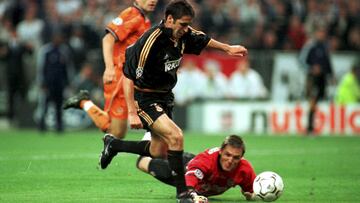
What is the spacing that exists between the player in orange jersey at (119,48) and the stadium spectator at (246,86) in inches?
506

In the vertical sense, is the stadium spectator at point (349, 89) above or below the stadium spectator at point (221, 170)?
above

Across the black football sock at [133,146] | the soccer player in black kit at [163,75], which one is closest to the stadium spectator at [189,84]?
the black football sock at [133,146]

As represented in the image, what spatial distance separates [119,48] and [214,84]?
13141 mm

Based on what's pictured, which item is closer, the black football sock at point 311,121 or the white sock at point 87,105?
the white sock at point 87,105

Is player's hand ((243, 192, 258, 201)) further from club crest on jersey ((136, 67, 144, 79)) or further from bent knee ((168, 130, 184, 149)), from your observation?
club crest on jersey ((136, 67, 144, 79))

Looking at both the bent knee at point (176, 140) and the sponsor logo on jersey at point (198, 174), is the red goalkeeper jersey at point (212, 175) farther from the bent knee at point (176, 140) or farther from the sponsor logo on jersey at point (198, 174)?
the bent knee at point (176, 140)

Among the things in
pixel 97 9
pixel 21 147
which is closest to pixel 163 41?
pixel 21 147

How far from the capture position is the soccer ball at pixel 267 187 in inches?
383

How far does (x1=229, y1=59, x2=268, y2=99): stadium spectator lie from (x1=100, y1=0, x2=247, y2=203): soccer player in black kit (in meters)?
14.8

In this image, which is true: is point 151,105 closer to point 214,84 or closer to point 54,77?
point 54,77

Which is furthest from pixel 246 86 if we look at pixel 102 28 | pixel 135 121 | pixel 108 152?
pixel 135 121

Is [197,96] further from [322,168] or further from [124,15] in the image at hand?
[124,15]

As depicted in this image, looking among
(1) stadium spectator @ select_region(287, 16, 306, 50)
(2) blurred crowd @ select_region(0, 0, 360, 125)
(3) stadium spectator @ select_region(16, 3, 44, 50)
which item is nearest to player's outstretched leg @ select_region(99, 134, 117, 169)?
(2) blurred crowd @ select_region(0, 0, 360, 125)

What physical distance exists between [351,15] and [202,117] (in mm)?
5607
